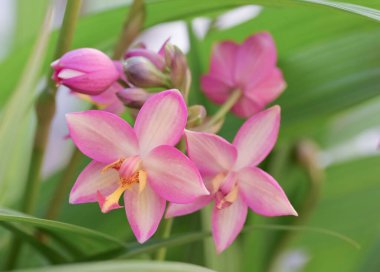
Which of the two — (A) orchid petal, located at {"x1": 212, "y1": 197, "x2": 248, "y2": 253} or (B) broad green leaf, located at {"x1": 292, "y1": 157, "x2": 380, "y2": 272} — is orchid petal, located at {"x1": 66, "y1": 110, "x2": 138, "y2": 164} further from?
(B) broad green leaf, located at {"x1": 292, "y1": 157, "x2": 380, "y2": 272}

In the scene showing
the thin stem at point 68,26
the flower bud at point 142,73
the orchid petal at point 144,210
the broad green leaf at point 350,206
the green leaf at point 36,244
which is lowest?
the broad green leaf at point 350,206

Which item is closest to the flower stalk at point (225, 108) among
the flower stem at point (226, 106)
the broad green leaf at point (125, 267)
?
the flower stem at point (226, 106)

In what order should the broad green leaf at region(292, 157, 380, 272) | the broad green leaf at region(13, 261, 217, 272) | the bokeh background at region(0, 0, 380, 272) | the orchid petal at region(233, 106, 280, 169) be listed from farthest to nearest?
the broad green leaf at region(292, 157, 380, 272), the bokeh background at region(0, 0, 380, 272), the orchid petal at region(233, 106, 280, 169), the broad green leaf at region(13, 261, 217, 272)

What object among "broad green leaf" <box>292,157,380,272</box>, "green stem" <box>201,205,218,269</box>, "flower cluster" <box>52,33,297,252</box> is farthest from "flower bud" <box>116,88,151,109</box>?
"broad green leaf" <box>292,157,380,272</box>

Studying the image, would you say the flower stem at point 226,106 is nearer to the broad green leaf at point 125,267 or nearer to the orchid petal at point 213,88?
the orchid petal at point 213,88

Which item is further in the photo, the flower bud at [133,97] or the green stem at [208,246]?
the green stem at [208,246]

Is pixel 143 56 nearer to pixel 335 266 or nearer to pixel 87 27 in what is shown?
pixel 87 27
